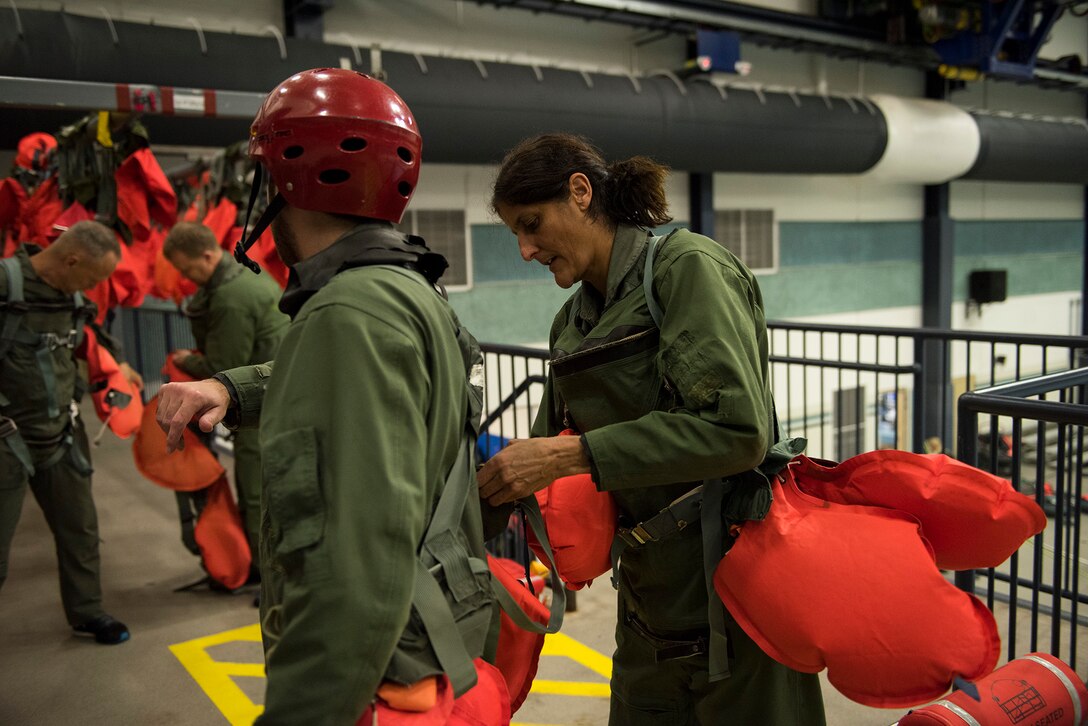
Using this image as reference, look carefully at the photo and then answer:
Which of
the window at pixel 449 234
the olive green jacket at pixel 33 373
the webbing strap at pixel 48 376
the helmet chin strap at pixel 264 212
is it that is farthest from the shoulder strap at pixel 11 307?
the window at pixel 449 234

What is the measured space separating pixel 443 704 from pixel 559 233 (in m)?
0.97

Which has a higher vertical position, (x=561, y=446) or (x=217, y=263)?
(x=217, y=263)

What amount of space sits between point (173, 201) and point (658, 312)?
370 centimetres

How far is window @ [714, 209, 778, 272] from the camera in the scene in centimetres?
1096

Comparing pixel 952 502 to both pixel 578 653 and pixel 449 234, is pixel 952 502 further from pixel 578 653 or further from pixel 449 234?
pixel 449 234

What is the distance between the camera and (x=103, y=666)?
371 cm

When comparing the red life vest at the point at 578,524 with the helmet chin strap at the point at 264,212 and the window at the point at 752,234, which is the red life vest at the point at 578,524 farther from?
the window at the point at 752,234

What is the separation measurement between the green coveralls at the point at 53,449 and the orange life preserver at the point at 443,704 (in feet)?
10.0

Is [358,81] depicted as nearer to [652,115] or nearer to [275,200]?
[275,200]

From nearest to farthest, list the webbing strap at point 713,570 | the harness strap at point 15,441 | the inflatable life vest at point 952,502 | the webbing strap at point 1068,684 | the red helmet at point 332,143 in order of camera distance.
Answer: the red helmet at point 332,143 → the inflatable life vest at point 952,502 → the webbing strap at point 713,570 → the webbing strap at point 1068,684 → the harness strap at point 15,441

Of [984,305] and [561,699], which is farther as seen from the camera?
[984,305]

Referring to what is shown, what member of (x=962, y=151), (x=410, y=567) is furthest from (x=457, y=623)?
(x=962, y=151)

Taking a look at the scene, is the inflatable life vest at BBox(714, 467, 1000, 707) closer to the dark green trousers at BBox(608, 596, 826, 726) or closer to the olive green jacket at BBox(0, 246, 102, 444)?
the dark green trousers at BBox(608, 596, 826, 726)

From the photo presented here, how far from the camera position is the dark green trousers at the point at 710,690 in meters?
1.71
